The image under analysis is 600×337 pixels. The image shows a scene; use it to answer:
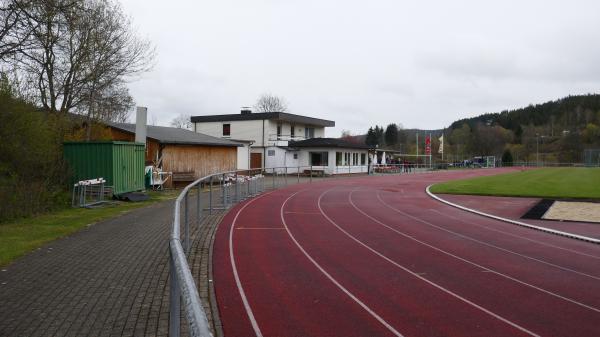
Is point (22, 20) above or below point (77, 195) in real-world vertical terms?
above

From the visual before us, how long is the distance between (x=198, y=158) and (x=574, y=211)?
65.3 ft

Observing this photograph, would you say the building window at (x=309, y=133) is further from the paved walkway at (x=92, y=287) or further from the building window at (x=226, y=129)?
the paved walkway at (x=92, y=287)

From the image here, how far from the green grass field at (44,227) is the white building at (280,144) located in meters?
26.3

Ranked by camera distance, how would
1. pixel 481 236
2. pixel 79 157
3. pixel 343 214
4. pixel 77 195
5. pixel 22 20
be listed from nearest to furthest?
pixel 22 20 < pixel 481 236 < pixel 343 214 < pixel 77 195 < pixel 79 157

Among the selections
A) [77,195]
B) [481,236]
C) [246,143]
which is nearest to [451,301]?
[481,236]

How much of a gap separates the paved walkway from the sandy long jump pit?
12.6 meters

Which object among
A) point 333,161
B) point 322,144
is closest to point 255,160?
point 322,144

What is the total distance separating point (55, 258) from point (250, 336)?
500 centimetres

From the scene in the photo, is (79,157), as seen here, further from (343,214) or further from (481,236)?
(481,236)

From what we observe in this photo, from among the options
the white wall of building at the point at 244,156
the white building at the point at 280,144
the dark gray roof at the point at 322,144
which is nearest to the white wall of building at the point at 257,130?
the white building at the point at 280,144

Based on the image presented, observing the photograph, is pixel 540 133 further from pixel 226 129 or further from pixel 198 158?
pixel 198 158

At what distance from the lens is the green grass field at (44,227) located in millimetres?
9680

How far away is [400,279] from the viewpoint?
8211 millimetres

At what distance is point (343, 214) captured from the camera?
16828 mm
